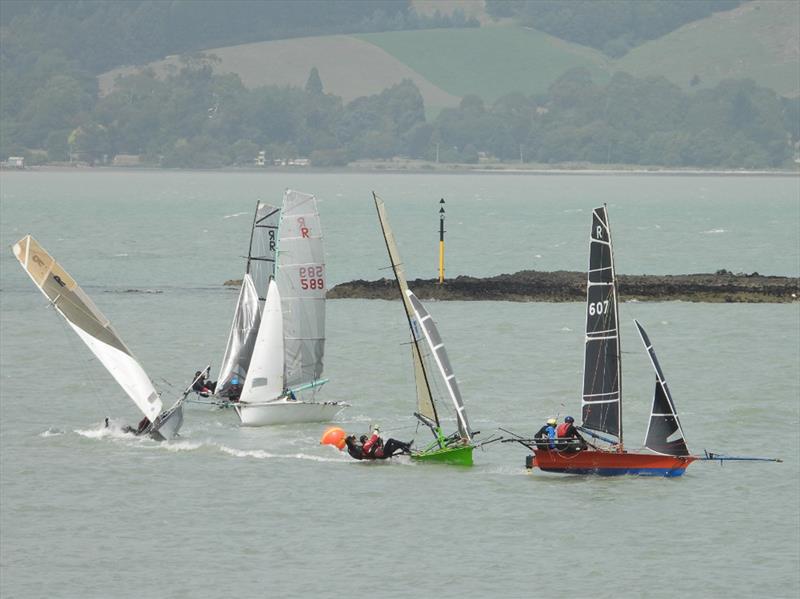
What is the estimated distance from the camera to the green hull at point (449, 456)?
4525 cm

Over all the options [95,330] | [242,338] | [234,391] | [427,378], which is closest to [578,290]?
[242,338]

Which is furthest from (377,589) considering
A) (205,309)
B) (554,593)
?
(205,309)

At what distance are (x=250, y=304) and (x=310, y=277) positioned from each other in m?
3.57

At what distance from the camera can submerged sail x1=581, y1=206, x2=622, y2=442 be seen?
1731 inches

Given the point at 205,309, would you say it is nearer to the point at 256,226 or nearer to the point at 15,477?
the point at 256,226

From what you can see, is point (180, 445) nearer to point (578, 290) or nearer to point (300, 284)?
point (300, 284)

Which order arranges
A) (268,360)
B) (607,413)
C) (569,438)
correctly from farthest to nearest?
1. (268,360)
2. (607,413)
3. (569,438)

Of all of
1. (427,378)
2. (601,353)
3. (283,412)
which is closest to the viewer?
(601,353)

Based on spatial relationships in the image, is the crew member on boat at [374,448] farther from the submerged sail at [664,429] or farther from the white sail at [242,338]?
the white sail at [242,338]

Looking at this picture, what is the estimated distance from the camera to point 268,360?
5109 cm

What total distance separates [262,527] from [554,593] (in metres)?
7.42

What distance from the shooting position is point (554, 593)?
35750mm

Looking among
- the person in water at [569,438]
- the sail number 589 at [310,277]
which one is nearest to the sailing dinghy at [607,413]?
the person in water at [569,438]

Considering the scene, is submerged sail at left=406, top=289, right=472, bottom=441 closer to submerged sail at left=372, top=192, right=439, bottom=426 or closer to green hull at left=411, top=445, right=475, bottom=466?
submerged sail at left=372, top=192, right=439, bottom=426
